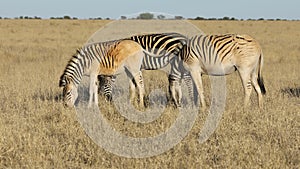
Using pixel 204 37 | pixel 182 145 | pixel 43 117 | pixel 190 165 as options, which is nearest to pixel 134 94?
pixel 204 37

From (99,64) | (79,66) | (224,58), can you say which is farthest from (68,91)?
(224,58)

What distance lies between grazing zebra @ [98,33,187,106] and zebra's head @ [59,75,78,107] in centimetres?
94

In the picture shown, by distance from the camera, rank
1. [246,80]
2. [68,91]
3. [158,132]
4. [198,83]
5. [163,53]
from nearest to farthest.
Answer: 1. [158,132]
2. [246,80]
3. [198,83]
4. [68,91]
5. [163,53]

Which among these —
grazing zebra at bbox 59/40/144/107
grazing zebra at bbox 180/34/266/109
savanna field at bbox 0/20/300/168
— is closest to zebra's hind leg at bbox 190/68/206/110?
grazing zebra at bbox 180/34/266/109

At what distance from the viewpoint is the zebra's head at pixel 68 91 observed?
24.9ft

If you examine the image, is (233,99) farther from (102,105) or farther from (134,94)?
(102,105)

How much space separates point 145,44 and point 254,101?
240 cm

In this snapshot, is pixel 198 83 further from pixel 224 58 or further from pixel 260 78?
pixel 260 78

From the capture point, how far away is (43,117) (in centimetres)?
669

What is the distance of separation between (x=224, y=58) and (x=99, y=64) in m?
2.27

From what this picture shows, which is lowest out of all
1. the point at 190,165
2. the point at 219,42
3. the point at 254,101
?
the point at 190,165

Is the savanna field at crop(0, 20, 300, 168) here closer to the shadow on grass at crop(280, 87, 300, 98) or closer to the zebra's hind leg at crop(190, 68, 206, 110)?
the shadow on grass at crop(280, 87, 300, 98)

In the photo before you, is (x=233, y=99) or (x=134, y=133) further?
(x=233, y=99)

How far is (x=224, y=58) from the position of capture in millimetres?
7488
